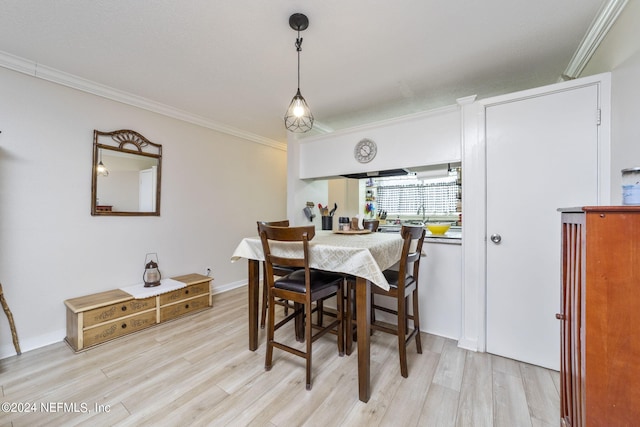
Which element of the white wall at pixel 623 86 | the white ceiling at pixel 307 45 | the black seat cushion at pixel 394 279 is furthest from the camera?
the black seat cushion at pixel 394 279

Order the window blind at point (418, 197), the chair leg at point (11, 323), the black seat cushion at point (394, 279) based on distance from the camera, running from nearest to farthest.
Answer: the black seat cushion at point (394, 279) < the chair leg at point (11, 323) < the window blind at point (418, 197)

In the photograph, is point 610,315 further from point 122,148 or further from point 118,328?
point 122,148

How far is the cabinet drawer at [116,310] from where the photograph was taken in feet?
7.05

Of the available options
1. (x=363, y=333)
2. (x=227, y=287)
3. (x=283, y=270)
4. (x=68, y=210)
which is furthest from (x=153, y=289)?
(x=363, y=333)

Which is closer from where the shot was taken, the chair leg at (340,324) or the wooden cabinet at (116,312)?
the chair leg at (340,324)

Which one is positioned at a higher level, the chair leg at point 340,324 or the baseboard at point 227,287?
the chair leg at point 340,324

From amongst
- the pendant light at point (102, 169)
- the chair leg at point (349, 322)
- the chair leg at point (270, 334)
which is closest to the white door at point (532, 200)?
the chair leg at point (349, 322)

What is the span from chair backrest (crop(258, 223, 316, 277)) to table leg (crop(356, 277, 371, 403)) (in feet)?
1.21

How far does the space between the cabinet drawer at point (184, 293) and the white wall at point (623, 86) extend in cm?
369

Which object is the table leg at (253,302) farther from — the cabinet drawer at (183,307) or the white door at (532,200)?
the white door at (532,200)

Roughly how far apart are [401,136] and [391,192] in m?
1.94

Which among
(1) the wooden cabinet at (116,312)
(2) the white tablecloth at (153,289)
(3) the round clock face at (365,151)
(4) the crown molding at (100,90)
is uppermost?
(4) the crown molding at (100,90)

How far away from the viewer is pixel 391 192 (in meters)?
4.47

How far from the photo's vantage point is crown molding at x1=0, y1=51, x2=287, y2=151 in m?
2.05
